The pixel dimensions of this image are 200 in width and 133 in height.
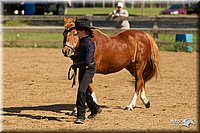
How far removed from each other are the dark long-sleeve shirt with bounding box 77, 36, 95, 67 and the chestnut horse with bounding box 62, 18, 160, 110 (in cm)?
52

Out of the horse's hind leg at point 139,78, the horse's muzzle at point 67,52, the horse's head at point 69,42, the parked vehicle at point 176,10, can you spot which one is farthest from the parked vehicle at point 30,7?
the horse's muzzle at point 67,52

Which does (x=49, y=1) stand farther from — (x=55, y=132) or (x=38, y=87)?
(x=55, y=132)

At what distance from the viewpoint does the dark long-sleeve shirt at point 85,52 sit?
8.09 metres

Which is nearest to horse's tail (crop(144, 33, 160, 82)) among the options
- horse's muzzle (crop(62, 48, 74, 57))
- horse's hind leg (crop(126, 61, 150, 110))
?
horse's hind leg (crop(126, 61, 150, 110))

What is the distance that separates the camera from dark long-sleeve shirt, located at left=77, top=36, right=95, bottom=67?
8.09m

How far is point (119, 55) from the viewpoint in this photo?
9.12 metres

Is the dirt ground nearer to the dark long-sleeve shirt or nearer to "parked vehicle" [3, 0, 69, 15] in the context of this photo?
the dark long-sleeve shirt

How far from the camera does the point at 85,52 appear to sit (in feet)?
26.6

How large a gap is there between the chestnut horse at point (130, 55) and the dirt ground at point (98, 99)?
570 mm

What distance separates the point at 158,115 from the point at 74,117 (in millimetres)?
1446

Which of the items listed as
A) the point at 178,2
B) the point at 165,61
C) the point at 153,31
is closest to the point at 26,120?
the point at 165,61

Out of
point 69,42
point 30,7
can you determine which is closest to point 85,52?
point 69,42

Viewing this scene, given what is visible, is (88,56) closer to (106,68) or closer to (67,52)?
(67,52)

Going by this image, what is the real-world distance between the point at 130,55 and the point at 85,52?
1469 mm
